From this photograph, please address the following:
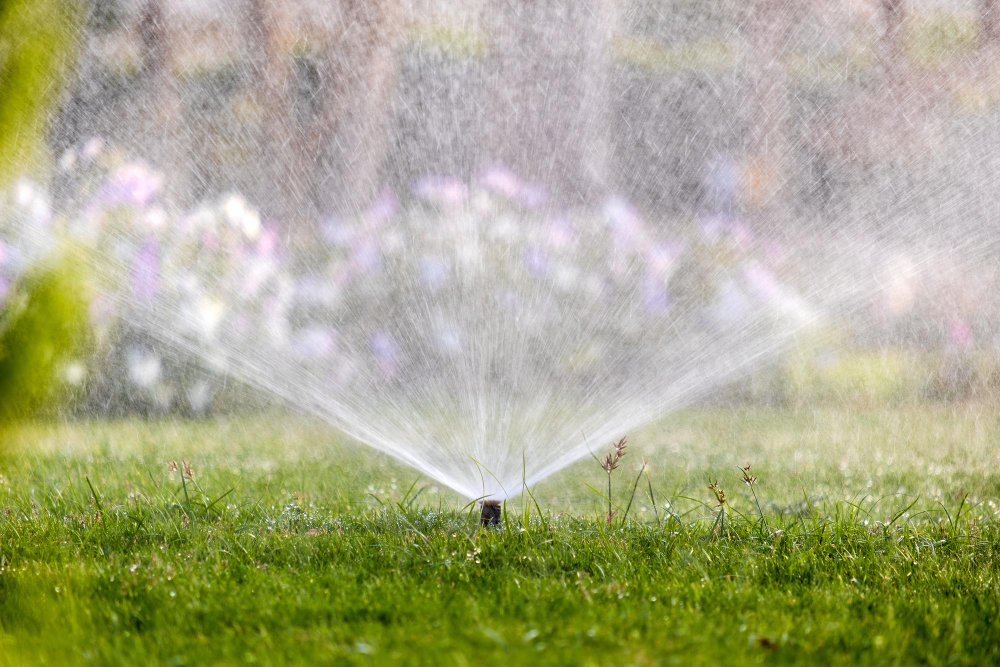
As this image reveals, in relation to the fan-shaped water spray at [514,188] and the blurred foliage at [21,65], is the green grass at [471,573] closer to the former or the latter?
the blurred foliage at [21,65]

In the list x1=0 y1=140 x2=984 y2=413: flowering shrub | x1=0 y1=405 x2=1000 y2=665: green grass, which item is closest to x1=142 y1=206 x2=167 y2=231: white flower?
x1=0 y1=140 x2=984 y2=413: flowering shrub

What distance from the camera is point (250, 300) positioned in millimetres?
8375

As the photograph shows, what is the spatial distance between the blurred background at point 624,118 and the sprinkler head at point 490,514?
591 cm

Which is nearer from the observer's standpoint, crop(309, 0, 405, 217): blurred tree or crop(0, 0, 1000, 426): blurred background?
crop(0, 0, 1000, 426): blurred background

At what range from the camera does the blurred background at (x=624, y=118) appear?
9742 millimetres

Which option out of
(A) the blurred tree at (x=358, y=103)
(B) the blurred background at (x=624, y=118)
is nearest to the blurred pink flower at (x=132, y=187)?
(B) the blurred background at (x=624, y=118)

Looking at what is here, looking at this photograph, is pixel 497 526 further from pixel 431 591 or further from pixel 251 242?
pixel 251 242

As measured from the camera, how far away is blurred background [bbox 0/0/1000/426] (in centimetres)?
974

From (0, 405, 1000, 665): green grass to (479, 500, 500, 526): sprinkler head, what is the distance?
6cm

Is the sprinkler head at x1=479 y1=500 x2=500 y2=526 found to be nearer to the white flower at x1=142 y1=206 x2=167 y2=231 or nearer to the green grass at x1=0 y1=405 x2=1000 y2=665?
the green grass at x1=0 y1=405 x2=1000 y2=665

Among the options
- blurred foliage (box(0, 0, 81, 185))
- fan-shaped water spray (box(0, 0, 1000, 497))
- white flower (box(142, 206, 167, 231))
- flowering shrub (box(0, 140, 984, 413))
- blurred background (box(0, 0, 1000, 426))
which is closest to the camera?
blurred foliage (box(0, 0, 81, 185))

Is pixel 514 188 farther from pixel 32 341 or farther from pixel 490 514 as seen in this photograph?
pixel 32 341

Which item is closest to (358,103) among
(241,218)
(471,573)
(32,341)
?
(241,218)

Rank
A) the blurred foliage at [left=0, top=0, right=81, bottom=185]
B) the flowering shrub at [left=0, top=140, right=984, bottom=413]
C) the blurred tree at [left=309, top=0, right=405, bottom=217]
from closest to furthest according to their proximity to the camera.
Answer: the blurred foliage at [left=0, top=0, right=81, bottom=185] < the flowering shrub at [left=0, top=140, right=984, bottom=413] < the blurred tree at [left=309, top=0, right=405, bottom=217]
